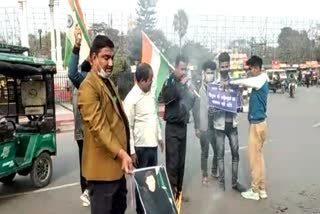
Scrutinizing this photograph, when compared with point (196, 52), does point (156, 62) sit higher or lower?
lower

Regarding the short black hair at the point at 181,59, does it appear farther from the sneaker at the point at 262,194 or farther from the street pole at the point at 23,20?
the street pole at the point at 23,20

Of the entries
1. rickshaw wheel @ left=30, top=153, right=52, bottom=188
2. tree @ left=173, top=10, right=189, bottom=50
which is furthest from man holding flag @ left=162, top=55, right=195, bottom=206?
rickshaw wheel @ left=30, top=153, right=52, bottom=188

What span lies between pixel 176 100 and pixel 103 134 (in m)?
2.31

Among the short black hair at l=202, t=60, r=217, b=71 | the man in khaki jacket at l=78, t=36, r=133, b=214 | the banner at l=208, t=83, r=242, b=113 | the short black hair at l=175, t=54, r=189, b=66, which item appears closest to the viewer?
the man in khaki jacket at l=78, t=36, r=133, b=214

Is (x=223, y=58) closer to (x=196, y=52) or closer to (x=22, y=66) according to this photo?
(x=196, y=52)

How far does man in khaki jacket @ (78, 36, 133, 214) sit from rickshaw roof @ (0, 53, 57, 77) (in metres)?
2.99

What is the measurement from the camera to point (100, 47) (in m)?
3.42

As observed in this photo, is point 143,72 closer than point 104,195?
No

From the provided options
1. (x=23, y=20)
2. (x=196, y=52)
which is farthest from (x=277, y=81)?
(x=196, y=52)

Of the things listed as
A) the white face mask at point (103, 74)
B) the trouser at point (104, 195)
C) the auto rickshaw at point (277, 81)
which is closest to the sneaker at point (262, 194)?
the trouser at point (104, 195)

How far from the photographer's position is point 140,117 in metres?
4.98

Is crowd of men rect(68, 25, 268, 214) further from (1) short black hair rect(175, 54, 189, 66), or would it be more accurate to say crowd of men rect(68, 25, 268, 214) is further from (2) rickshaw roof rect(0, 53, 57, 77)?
(2) rickshaw roof rect(0, 53, 57, 77)

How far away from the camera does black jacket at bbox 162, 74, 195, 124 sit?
17.9 feet

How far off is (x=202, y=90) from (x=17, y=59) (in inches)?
98.4
